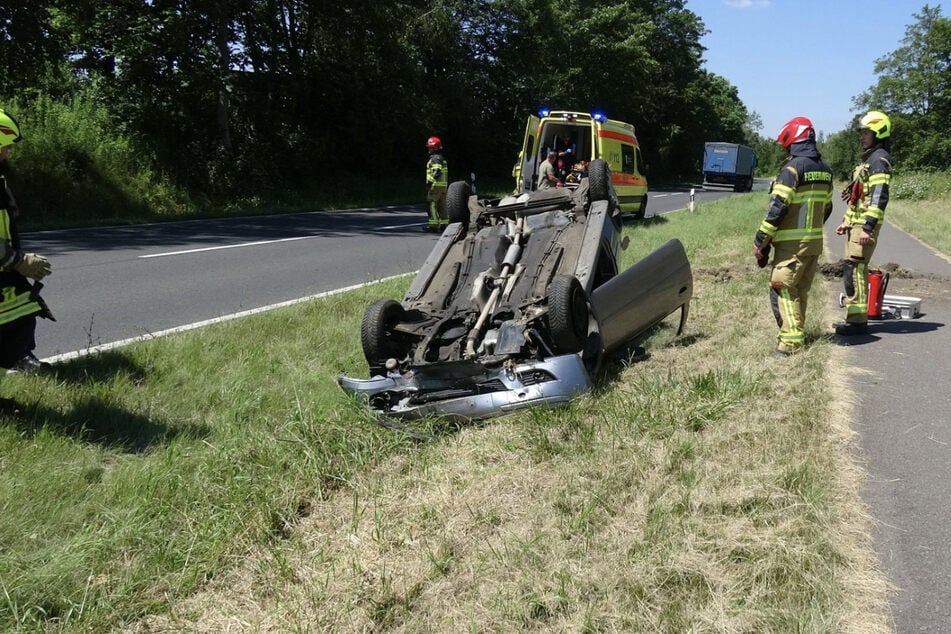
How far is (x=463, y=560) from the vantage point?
9.23 ft

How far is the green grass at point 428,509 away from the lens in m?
2.52

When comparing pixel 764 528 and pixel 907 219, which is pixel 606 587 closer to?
pixel 764 528

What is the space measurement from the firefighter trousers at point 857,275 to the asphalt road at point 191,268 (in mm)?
5349

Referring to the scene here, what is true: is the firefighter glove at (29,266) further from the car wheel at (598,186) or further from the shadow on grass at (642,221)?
the shadow on grass at (642,221)

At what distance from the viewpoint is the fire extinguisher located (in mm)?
6527

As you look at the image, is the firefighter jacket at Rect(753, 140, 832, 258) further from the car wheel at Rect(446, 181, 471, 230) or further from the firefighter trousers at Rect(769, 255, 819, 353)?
the car wheel at Rect(446, 181, 471, 230)

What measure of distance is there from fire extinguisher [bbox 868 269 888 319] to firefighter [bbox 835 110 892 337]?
0.15m

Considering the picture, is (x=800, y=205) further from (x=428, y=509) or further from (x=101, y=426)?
(x=101, y=426)

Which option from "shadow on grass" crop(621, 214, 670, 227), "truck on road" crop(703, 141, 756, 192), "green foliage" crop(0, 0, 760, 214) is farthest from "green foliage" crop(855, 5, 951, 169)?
"shadow on grass" crop(621, 214, 670, 227)

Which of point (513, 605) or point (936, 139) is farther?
point (936, 139)

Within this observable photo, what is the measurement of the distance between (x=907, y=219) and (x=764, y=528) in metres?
19.8

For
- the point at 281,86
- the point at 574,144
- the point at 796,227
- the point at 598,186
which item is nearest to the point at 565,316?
the point at 598,186

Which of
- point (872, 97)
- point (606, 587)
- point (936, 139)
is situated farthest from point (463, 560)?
point (872, 97)

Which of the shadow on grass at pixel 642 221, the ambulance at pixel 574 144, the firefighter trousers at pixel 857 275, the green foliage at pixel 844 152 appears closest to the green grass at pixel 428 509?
the firefighter trousers at pixel 857 275
